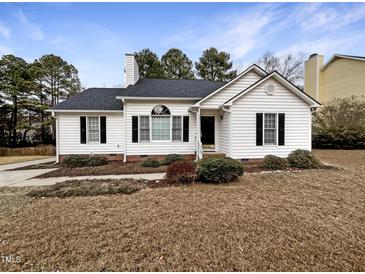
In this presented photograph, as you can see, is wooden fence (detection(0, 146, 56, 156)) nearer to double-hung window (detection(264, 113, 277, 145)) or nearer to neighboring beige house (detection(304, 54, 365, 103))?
double-hung window (detection(264, 113, 277, 145))

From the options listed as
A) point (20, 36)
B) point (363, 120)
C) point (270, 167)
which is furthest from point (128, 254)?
point (363, 120)

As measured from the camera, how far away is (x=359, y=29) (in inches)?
427

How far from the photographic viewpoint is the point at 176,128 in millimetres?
10812

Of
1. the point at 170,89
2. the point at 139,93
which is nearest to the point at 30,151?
the point at 139,93

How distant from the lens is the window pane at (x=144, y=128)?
10555 mm

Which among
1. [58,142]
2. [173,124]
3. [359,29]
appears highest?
[359,29]

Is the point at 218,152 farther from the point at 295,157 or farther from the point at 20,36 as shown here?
the point at 20,36

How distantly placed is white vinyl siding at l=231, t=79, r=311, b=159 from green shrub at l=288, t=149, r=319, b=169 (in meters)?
0.84

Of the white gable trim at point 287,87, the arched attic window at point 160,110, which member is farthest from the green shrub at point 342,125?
the arched attic window at point 160,110

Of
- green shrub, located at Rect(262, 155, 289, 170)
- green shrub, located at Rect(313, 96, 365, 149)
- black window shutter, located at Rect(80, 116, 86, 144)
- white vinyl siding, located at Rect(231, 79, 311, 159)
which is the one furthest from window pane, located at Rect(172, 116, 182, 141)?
green shrub, located at Rect(313, 96, 365, 149)

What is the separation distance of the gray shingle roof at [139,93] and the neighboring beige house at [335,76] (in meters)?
13.9

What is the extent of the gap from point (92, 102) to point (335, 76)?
22942mm

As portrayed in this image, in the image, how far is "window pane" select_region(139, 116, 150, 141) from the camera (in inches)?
416

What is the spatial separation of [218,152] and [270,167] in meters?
2.96
